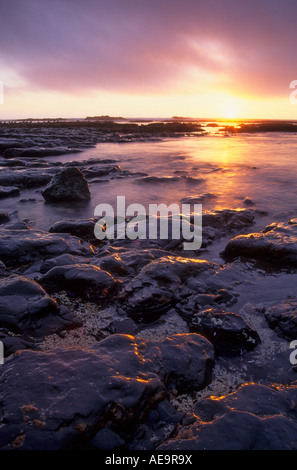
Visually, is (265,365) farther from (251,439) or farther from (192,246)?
(192,246)

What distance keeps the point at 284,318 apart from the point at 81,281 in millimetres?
2354

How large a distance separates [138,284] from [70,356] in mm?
1416

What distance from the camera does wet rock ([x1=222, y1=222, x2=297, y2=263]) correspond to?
4297mm

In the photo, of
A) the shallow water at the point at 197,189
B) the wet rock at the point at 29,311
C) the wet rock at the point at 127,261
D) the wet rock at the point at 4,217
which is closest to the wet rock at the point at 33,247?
the wet rock at the point at 127,261

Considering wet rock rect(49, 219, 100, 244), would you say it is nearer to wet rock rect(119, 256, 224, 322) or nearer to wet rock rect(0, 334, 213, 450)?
wet rock rect(119, 256, 224, 322)

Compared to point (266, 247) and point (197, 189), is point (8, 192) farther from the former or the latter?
point (266, 247)

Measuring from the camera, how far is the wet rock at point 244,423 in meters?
1.60

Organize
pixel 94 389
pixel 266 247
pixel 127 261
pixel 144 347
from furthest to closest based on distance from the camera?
pixel 266 247 < pixel 127 261 < pixel 144 347 < pixel 94 389

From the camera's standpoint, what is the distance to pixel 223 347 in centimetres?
262

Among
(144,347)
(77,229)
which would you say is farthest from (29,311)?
(77,229)

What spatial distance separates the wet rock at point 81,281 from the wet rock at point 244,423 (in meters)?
1.79

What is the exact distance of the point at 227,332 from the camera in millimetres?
2658

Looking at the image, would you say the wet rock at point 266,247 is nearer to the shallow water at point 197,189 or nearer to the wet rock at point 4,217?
the shallow water at point 197,189
